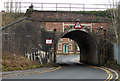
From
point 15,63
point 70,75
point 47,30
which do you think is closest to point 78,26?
point 47,30

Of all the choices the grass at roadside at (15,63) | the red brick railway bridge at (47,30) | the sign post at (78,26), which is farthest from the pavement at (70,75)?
the sign post at (78,26)

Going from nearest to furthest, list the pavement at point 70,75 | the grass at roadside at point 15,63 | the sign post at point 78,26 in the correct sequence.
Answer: the pavement at point 70,75, the grass at roadside at point 15,63, the sign post at point 78,26

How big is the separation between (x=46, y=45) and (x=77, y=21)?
4416 mm

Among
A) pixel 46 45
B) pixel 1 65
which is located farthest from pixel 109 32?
pixel 1 65

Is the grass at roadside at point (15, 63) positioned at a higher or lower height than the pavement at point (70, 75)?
higher

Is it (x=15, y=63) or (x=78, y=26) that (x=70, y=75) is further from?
(x=78, y=26)

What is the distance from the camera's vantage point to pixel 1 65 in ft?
42.8

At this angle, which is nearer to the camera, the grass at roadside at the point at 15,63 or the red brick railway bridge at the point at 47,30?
the grass at roadside at the point at 15,63

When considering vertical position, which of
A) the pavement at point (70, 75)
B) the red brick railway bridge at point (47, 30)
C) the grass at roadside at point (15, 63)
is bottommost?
the pavement at point (70, 75)

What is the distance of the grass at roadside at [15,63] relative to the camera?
1327 centimetres

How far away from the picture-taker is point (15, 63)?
13891 millimetres

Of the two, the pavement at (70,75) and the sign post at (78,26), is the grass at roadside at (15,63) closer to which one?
the pavement at (70,75)

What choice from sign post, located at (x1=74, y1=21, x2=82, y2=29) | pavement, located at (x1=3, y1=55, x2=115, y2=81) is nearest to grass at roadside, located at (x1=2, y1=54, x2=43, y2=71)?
pavement, located at (x1=3, y1=55, x2=115, y2=81)

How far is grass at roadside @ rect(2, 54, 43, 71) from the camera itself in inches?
523
